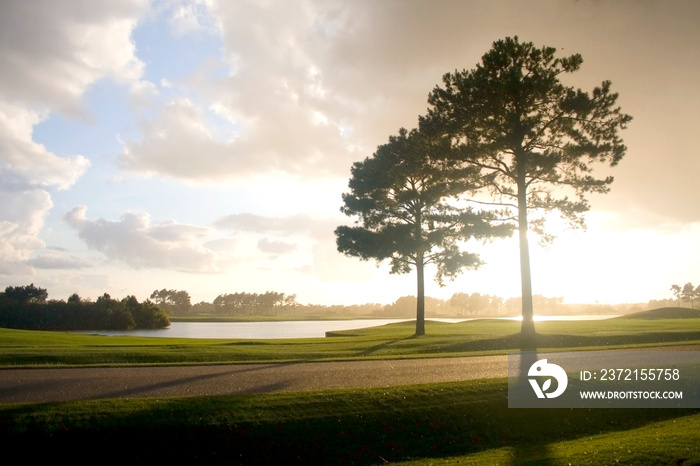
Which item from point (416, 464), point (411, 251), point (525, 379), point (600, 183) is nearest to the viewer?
point (416, 464)

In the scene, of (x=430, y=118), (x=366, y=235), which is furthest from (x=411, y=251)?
(x=430, y=118)

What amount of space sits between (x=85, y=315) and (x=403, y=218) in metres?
61.8

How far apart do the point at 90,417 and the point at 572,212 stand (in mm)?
26043

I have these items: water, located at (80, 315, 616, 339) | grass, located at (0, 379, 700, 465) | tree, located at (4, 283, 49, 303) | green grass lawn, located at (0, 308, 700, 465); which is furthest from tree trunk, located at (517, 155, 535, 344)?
tree, located at (4, 283, 49, 303)

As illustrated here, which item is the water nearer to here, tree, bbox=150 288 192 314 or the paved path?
the paved path

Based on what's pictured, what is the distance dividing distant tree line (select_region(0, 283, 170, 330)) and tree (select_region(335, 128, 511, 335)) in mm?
52889

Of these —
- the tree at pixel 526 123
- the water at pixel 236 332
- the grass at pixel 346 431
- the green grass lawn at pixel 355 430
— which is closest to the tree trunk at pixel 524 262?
the tree at pixel 526 123

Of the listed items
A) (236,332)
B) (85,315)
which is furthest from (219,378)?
(85,315)

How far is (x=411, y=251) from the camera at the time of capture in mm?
35312

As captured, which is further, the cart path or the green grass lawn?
the cart path

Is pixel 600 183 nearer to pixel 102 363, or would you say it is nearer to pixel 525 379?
pixel 525 379

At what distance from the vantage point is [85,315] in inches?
3115

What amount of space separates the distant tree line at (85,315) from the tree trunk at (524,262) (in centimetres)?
6416

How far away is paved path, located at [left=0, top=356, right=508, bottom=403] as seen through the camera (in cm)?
1298
